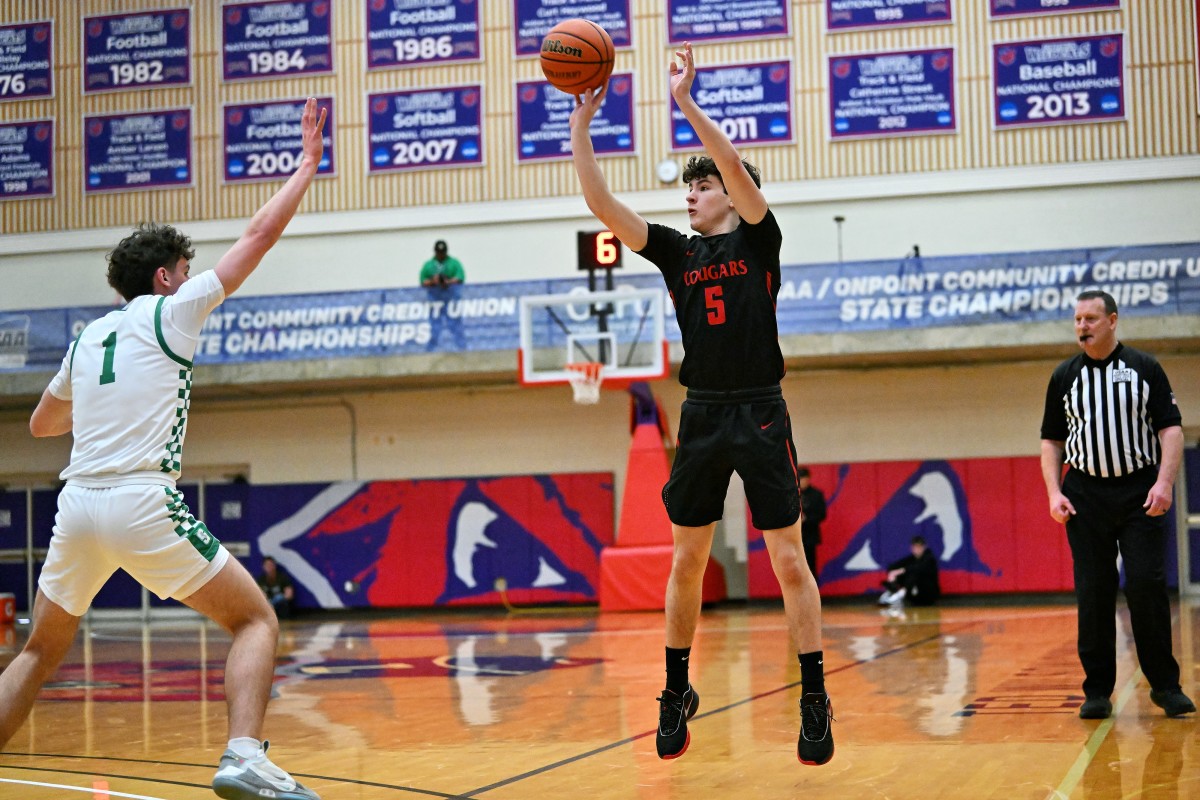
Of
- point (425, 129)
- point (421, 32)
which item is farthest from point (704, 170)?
point (421, 32)

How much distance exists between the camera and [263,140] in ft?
72.6

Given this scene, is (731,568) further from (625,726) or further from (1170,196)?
(625,726)

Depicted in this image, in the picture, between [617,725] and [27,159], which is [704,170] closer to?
[617,725]

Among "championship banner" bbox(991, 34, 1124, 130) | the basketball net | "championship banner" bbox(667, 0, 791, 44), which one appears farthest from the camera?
"championship banner" bbox(667, 0, 791, 44)

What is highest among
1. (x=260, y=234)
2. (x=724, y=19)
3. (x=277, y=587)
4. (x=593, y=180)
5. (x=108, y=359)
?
(x=724, y=19)

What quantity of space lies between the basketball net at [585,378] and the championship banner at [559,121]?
4864 millimetres

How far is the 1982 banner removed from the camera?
20.4 metres

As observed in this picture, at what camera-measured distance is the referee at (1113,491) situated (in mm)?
6531

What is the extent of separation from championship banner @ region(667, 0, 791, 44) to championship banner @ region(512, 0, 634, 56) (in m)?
0.75

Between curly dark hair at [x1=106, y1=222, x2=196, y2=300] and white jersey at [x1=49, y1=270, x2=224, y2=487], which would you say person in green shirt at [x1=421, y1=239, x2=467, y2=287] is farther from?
white jersey at [x1=49, y1=270, x2=224, y2=487]

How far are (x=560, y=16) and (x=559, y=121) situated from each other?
5.44ft

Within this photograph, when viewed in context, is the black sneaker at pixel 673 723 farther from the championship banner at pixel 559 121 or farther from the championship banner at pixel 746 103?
the championship banner at pixel 559 121

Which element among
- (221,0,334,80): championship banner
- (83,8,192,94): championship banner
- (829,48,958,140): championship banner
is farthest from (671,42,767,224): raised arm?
(83,8,192,94): championship banner

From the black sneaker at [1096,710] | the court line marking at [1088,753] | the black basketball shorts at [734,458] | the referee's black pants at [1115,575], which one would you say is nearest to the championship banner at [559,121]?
the court line marking at [1088,753]
